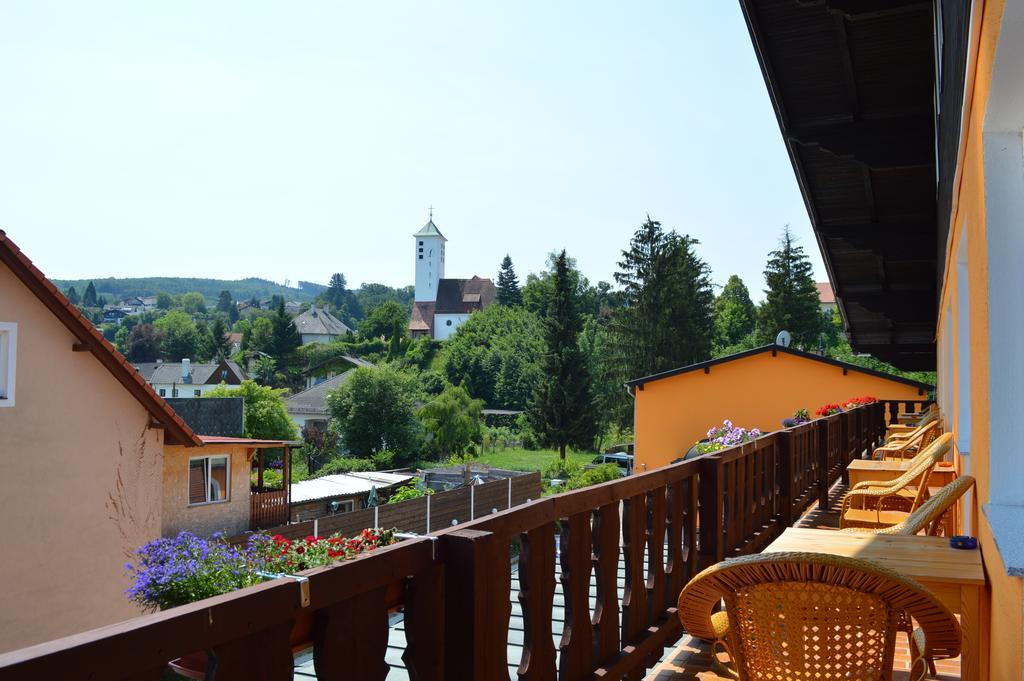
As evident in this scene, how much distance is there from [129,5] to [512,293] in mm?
60621

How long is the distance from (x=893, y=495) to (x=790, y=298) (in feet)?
167

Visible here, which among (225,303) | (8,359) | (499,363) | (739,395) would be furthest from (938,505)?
(225,303)

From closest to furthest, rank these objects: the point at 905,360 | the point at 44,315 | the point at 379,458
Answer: the point at 44,315 < the point at 905,360 < the point at 379,458

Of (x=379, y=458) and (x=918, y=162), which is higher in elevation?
(x=918, y=162)

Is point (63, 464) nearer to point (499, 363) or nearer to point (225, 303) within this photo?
point (499, 363)

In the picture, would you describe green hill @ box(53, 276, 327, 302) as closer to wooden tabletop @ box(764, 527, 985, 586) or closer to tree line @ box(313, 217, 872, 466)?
tree line @ box(313, 217, 872, 466)

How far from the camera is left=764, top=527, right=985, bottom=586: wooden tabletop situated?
257 centimetres

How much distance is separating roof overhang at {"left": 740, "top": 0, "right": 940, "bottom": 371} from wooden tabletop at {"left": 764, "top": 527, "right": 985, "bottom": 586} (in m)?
2.94

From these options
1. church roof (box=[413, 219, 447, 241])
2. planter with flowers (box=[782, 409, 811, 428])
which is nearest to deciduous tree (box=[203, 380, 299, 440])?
planter with flowers (box=[782, 409, 811, 428])

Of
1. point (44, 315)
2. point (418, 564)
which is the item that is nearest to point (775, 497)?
point (418, 564)

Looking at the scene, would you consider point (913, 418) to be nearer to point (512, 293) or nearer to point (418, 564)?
point (418, 564)

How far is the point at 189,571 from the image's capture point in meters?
4.49

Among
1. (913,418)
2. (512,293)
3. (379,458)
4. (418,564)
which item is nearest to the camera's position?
(418,564)

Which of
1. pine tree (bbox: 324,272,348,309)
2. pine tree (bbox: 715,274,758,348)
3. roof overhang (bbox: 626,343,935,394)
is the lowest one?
roof overhang (bbox: 626,343,935,394)
